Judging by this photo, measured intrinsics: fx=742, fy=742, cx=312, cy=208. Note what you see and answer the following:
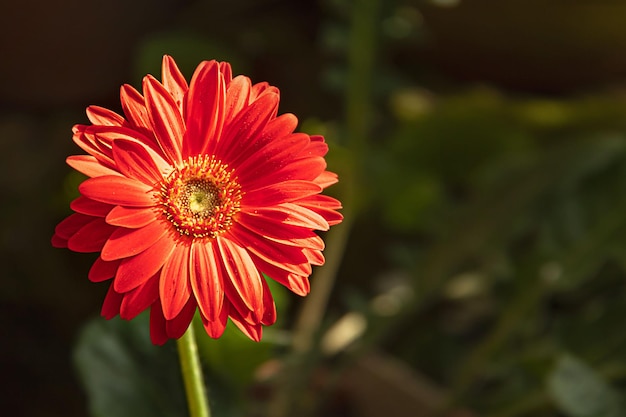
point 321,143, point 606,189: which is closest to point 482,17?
point 606,189

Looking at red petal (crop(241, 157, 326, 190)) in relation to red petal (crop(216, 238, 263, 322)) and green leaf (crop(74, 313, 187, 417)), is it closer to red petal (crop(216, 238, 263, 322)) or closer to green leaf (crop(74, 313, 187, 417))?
red petal (crop(216, 238, 263, 322))

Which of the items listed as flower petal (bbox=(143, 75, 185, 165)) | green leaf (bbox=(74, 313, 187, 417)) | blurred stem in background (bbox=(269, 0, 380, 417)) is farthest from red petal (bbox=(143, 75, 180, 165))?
blurred stem in background (bbox=(269, 0, 380, 417))

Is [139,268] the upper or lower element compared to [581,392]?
lower

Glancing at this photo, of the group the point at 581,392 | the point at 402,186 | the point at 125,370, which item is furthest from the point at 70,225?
the point at 402,186

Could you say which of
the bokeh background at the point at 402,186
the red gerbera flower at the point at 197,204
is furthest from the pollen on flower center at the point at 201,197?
the bokeh background at the point at 402,186

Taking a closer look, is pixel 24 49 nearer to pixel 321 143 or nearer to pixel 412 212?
pixel 412 212

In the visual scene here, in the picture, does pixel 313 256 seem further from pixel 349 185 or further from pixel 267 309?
pixel 349 185

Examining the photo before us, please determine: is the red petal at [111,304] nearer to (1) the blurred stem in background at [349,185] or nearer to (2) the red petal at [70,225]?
(2) the red petal at [70,225]
